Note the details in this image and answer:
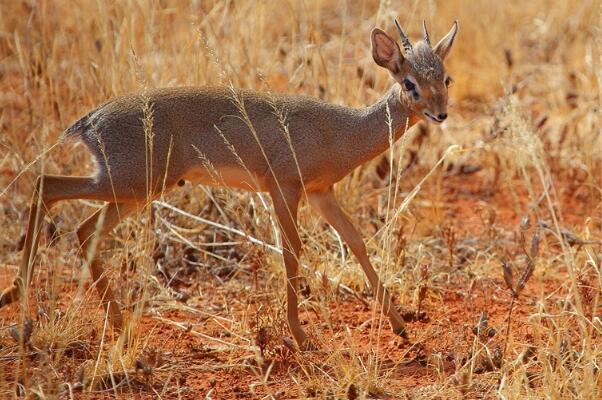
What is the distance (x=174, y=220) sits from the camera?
6.23 metres

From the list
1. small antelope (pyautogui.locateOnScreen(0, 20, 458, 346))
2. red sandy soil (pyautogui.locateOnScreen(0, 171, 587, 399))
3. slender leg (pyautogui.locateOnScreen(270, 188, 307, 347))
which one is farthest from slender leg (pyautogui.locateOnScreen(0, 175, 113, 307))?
slender leg (pyautogui.locateOnScreen(270, 188, 307, 347))

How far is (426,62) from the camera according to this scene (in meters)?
4.77

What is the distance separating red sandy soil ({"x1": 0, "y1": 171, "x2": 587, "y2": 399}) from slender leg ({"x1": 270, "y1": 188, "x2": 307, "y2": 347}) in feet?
0.43

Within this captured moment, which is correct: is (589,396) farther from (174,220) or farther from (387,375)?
(174,220)

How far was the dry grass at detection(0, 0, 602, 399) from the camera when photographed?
417 centimetres

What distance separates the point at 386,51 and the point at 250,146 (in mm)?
818

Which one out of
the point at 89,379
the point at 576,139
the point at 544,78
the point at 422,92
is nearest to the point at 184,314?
the point at 89,379

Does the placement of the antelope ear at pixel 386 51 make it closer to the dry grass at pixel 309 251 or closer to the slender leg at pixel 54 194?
the dry grass at pixel 309 251

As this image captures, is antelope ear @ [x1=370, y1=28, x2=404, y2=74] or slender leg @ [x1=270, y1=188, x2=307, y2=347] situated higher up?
antelope ear @ [x1=370, y1=28, x2=404, y2=74]

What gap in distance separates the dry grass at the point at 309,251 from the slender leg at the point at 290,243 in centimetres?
9

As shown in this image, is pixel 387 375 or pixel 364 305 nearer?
pixel 387 375

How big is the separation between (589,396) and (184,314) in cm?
238

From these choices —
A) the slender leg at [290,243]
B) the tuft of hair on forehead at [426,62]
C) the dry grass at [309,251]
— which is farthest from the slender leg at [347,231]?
the tuft of hair on forehead at [426,62]

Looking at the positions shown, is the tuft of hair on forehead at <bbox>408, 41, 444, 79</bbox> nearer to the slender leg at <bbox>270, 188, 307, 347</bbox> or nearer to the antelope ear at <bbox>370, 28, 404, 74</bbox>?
the antelope ear at <bbox>370, 28, 404, 74</bbox>
